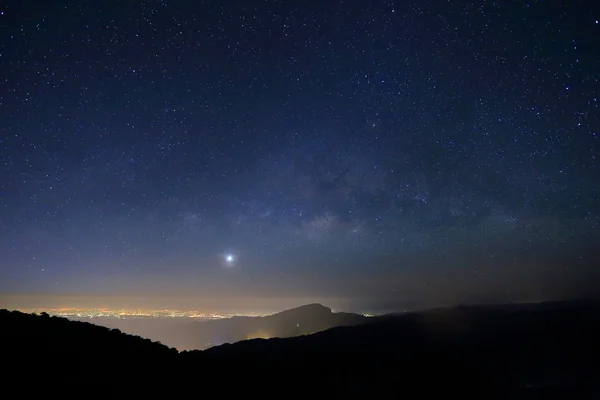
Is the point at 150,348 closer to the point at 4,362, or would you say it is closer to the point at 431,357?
the point at 4,362

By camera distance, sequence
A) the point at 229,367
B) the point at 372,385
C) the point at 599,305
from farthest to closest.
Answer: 1. the point at 599,305
2. the point at 372,385
3. the point at 229,367

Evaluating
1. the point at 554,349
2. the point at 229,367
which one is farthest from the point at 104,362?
the point at 554,349

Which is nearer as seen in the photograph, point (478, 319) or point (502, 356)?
point (502, 356)

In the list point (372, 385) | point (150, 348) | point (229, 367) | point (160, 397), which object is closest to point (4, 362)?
point (160, 397)

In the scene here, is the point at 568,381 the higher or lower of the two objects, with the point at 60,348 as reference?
lower

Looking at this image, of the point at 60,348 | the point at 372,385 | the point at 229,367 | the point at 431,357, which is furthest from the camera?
the point at 431,357

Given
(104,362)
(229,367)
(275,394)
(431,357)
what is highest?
(104,362)
